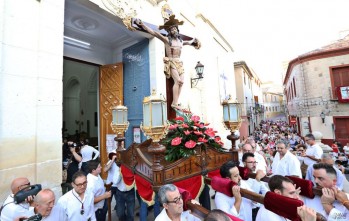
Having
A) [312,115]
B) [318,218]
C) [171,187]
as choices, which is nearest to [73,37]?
[171,187]

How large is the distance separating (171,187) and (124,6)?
203 inches

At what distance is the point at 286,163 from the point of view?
3.27 m

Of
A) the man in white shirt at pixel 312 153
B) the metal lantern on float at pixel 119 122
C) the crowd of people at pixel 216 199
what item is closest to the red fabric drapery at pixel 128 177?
the crowd of people at pixel 216 199

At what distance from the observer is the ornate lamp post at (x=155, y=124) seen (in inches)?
90.7

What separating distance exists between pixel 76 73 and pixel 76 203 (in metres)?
8.87

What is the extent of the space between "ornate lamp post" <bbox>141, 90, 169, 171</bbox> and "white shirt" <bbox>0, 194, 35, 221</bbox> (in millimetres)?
1350

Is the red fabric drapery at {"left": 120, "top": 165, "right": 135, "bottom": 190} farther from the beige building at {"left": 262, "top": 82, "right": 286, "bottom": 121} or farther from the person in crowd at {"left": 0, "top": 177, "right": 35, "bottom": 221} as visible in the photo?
the beige building at {"left": 262, "top": 82, "right": 286, "bottom": 121}

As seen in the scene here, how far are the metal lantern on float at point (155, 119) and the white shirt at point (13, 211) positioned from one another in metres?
1.45

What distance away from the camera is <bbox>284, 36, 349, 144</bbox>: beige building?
10.9 metres

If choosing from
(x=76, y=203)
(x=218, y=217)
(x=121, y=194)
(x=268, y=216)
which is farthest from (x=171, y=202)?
(x=121, y=194)

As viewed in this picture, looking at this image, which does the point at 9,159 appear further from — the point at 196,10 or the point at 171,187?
the point at 196,10

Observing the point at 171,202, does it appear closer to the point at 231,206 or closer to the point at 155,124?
the point at 231,206

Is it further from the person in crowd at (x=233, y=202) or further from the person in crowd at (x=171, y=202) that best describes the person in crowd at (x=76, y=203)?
the person in crowd at (x=233, y=202)

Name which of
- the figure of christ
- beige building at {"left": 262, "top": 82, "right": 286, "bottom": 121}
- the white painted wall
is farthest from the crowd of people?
beige building at {"left": 262, "top": 82, "right": 286, "bottom": 121}
